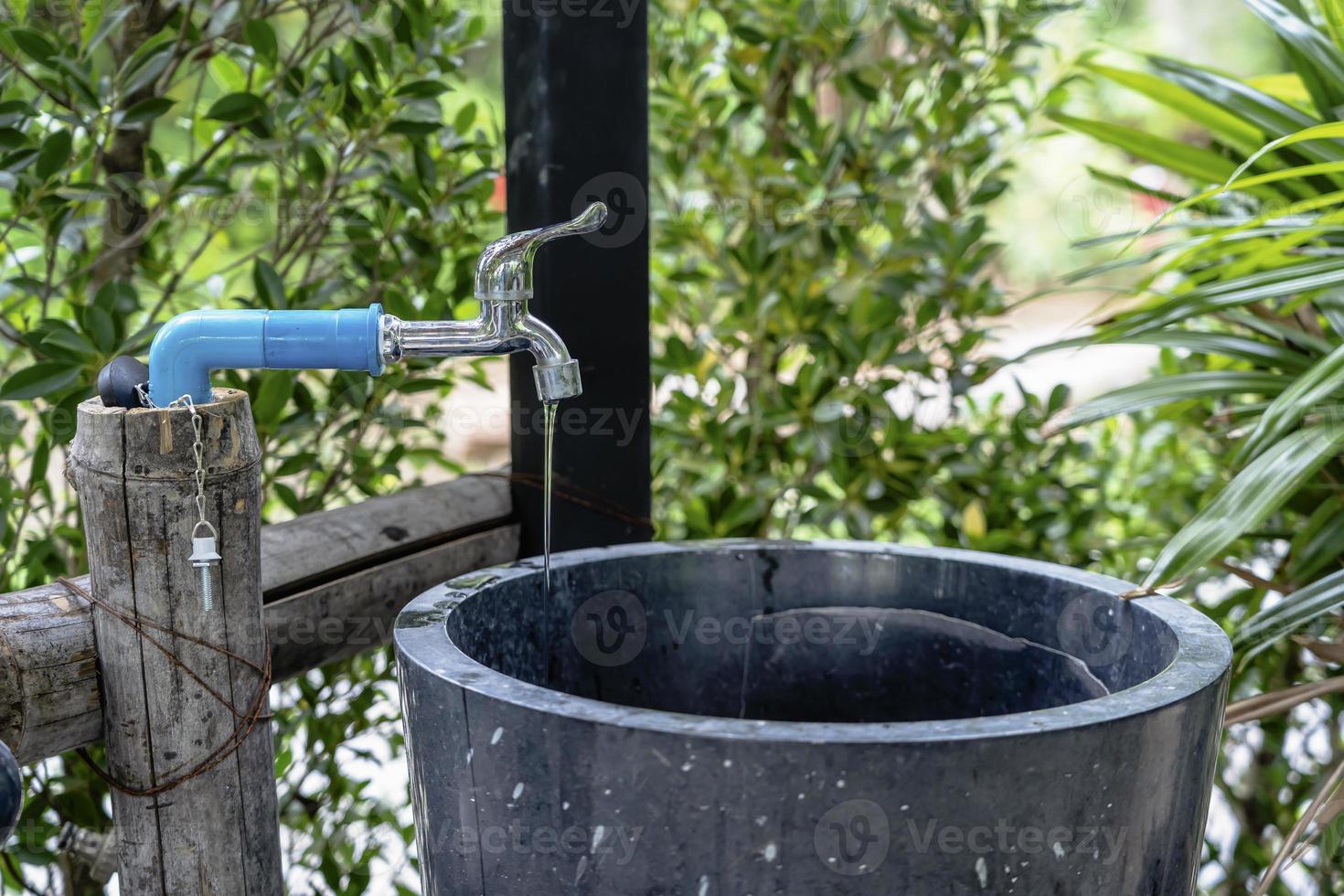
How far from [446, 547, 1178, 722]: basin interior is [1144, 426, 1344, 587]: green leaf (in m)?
0.15

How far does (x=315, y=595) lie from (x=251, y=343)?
14.9 inches

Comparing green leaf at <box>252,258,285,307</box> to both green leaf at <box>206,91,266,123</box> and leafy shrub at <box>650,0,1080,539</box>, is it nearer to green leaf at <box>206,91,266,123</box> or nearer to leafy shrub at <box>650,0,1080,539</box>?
green leaf at <box>206,91,266,123</box>

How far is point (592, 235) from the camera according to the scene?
1.41 m

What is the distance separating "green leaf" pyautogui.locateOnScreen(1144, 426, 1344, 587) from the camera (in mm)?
1213

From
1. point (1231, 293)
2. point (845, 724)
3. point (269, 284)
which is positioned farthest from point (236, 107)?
point (1231, 293)

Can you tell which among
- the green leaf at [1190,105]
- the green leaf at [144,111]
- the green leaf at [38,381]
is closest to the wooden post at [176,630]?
the green leaf at [38,381]

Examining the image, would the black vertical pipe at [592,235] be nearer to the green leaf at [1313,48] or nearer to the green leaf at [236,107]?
the green leaf at [236,107]

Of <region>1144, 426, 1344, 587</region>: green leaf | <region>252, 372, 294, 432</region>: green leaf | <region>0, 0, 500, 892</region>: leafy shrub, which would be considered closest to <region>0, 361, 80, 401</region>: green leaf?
<region>0, 0, 500, 892</region>: leafy shrub

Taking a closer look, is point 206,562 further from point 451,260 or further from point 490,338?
point 451,260

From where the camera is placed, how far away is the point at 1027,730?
0.76 m

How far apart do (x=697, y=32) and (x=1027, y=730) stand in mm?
1606

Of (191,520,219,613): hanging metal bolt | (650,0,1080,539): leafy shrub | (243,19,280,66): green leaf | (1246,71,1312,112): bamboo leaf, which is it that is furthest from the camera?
(650,0,1080,539): leafy shrub

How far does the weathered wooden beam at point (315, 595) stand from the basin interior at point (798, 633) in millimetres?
288

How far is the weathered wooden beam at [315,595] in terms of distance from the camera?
98 cm
